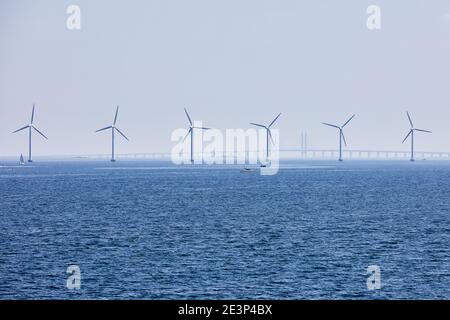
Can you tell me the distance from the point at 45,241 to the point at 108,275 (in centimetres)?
2571

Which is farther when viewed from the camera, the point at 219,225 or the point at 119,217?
the point at 119,217

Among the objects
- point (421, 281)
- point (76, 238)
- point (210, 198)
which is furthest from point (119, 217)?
point (421, 281)

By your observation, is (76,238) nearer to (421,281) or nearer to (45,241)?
Answer: (45,241)

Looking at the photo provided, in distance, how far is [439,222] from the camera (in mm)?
100312

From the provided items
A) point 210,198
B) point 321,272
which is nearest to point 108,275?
point 321,272

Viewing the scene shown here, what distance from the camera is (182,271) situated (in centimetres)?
5741
